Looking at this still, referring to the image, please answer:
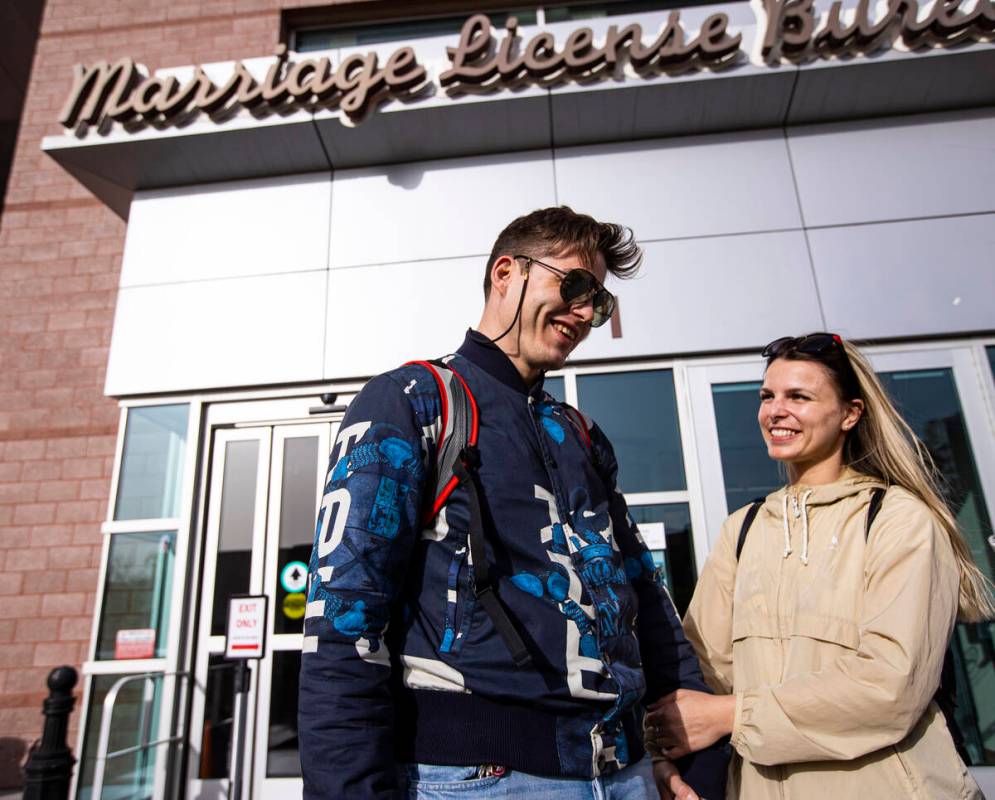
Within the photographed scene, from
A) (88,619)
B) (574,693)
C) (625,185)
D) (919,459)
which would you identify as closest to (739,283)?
(625,185)

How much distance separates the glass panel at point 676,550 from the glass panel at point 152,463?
348 centimetres

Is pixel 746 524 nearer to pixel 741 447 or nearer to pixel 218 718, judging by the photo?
pixel 741 447

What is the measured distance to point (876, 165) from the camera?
4.99 meters

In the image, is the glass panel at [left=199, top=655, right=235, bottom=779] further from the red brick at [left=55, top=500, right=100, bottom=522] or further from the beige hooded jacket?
the beige hooded jacket

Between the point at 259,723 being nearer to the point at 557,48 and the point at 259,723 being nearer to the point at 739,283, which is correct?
the point at 739,283

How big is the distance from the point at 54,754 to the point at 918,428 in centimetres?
570

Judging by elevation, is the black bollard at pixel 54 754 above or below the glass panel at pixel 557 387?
below

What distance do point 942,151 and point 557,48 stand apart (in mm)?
3089

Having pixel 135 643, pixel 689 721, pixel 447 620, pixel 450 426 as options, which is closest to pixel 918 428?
pixel 689 721

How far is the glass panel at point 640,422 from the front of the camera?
455cm

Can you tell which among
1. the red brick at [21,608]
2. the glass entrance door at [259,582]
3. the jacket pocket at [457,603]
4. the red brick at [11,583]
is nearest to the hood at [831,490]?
the jacket pocket at [457,603]

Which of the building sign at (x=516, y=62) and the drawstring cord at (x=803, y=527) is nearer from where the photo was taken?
the drawstring cord at (x=803, y=527)

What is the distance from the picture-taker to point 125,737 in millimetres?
4562

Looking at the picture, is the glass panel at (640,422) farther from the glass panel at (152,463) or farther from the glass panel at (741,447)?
the glass panel at (152,463)
